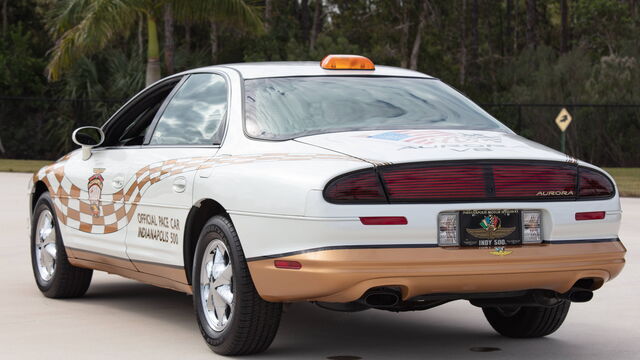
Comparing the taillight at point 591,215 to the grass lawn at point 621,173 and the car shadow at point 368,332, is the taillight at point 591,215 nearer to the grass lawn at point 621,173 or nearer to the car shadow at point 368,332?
the car shadow at point 368,332

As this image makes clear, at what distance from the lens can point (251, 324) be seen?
6258 mm

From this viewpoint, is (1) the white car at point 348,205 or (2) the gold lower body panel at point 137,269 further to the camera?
(2) the gold lower body panel at point 137,269

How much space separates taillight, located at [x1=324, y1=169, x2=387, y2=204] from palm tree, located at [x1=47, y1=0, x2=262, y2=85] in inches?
959

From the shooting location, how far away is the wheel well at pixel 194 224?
672 cm

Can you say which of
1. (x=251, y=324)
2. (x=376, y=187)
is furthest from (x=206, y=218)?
(x=376, y=187)

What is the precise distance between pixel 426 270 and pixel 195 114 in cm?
216

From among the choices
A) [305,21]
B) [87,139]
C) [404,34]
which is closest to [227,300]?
[87,139]

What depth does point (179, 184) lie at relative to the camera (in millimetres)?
6934

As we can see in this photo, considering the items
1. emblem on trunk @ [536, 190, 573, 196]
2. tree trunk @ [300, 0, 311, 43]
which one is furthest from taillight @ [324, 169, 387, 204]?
tree trunk @ [300, 0, 311, 43]

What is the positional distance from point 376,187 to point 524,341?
6.23 feet

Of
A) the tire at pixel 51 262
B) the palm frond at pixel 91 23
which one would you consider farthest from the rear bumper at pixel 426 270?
the palm frond at pixel 91 23

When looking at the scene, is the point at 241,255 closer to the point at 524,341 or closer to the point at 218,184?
the point at 218,184

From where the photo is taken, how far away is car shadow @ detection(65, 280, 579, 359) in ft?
22.0

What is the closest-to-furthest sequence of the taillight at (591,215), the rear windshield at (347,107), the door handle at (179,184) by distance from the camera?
the taillight at (591,215), the rear windshield at (347,107), the door handle at (179,184)
